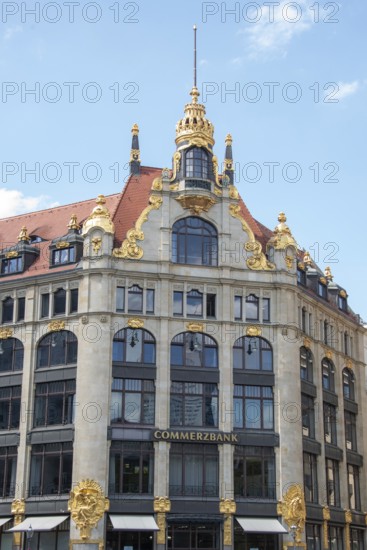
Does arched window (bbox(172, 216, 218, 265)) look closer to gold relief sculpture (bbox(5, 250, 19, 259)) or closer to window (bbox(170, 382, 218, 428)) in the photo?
window (bbox(170, 382, 218, 428))

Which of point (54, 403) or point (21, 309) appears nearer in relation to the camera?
point (54, 403)

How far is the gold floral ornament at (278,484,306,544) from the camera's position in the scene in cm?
6925

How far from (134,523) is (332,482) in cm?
1926

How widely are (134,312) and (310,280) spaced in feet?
57.0

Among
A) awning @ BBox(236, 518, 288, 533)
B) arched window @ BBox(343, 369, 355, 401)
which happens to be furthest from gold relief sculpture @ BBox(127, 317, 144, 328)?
arched window @ BBox(343, 369, 355, 401)

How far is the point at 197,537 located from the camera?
222 feet

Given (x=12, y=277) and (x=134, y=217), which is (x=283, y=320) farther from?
(x=12, y=277)

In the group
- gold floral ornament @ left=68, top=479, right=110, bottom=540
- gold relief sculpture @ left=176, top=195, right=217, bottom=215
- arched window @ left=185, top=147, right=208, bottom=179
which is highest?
arched window @ left=185, top=147, right=208, bottom=179

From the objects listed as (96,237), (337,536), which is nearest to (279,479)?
(337,536)

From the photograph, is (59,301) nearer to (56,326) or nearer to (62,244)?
(56,326)

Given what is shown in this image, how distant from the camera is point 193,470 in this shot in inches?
2721

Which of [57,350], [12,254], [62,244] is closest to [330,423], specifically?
[57,350]

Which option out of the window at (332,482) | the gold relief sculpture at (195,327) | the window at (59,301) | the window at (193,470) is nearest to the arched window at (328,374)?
the window at (332,482)

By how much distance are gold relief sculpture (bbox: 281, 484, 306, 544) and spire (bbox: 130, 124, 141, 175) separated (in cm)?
2910
